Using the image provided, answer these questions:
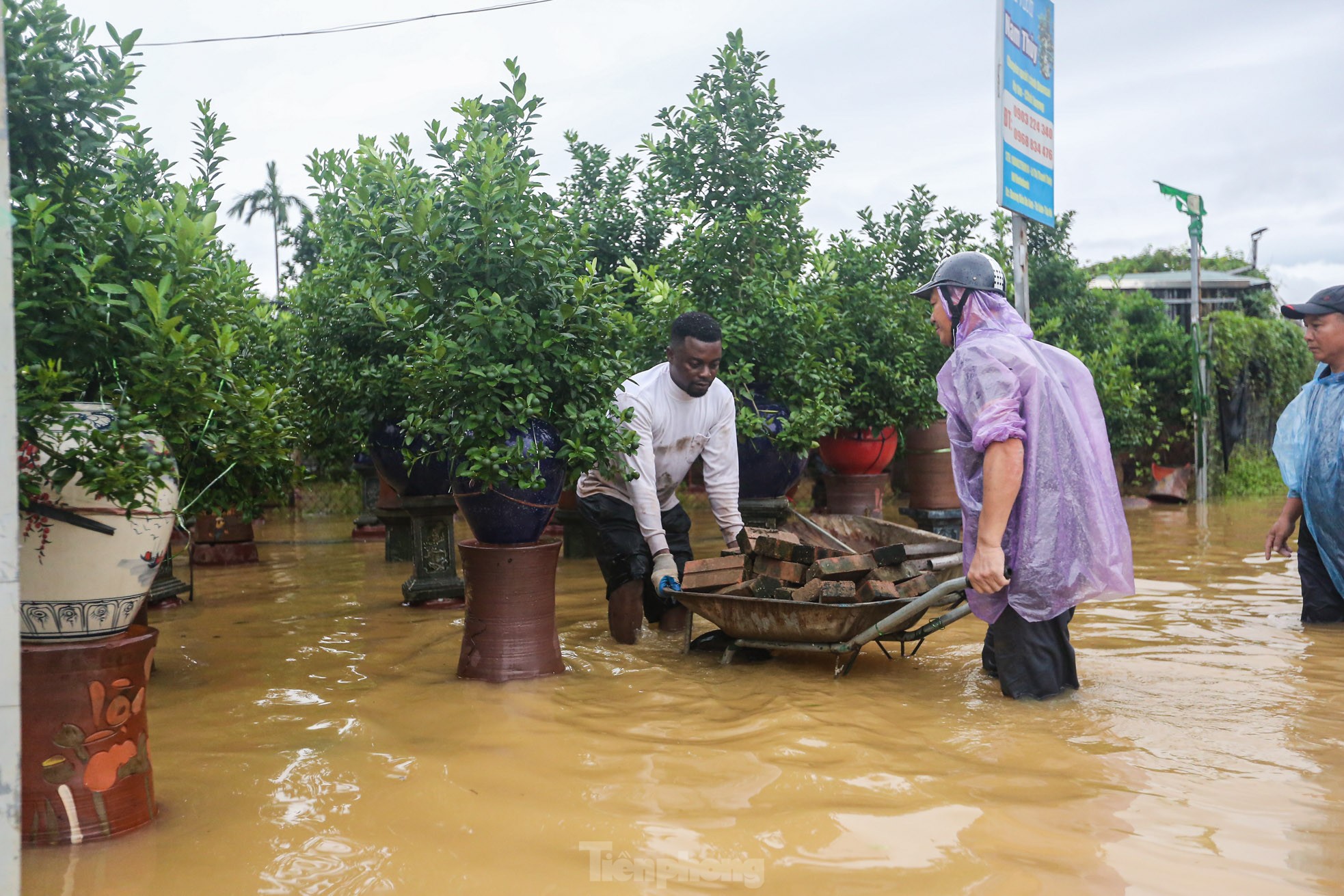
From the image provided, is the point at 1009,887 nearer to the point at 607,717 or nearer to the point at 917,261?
the point at 607,717

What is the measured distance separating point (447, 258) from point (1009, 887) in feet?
11.0

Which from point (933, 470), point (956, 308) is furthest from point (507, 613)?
point (933, 470)

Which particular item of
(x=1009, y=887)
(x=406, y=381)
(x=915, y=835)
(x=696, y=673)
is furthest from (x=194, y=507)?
(x=1009, y=887)

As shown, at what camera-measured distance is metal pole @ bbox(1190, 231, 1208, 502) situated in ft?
43.0

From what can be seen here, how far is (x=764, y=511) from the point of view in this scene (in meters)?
7.34

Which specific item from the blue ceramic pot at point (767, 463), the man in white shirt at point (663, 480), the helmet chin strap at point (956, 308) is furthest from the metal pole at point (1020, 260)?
the helmet chin strap at point (956, 308)

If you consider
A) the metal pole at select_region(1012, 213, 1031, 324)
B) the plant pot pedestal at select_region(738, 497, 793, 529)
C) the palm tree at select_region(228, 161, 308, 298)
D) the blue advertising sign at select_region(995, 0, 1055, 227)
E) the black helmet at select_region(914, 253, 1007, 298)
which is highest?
the palm tree at select_region(228, 161, 308, 298)

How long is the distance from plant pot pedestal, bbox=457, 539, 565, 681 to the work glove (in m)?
0.64

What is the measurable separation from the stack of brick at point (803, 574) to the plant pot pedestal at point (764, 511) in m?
2.14

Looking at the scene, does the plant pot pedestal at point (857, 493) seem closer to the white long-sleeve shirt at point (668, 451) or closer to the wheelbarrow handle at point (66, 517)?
the white long-sleeve shirt at point (668, 451)

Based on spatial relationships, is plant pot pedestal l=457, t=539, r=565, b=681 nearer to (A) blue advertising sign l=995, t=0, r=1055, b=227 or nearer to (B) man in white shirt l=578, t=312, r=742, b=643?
(B) man in white shirt l=578, t=312, r=742, b=643

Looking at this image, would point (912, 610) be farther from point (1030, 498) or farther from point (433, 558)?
point (433, 558)

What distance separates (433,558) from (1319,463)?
17.3 ft

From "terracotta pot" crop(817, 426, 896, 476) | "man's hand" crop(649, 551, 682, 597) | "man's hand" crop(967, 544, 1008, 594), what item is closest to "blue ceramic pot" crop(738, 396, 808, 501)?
"terracotta pot" crop(817, 426, 896, 476)
